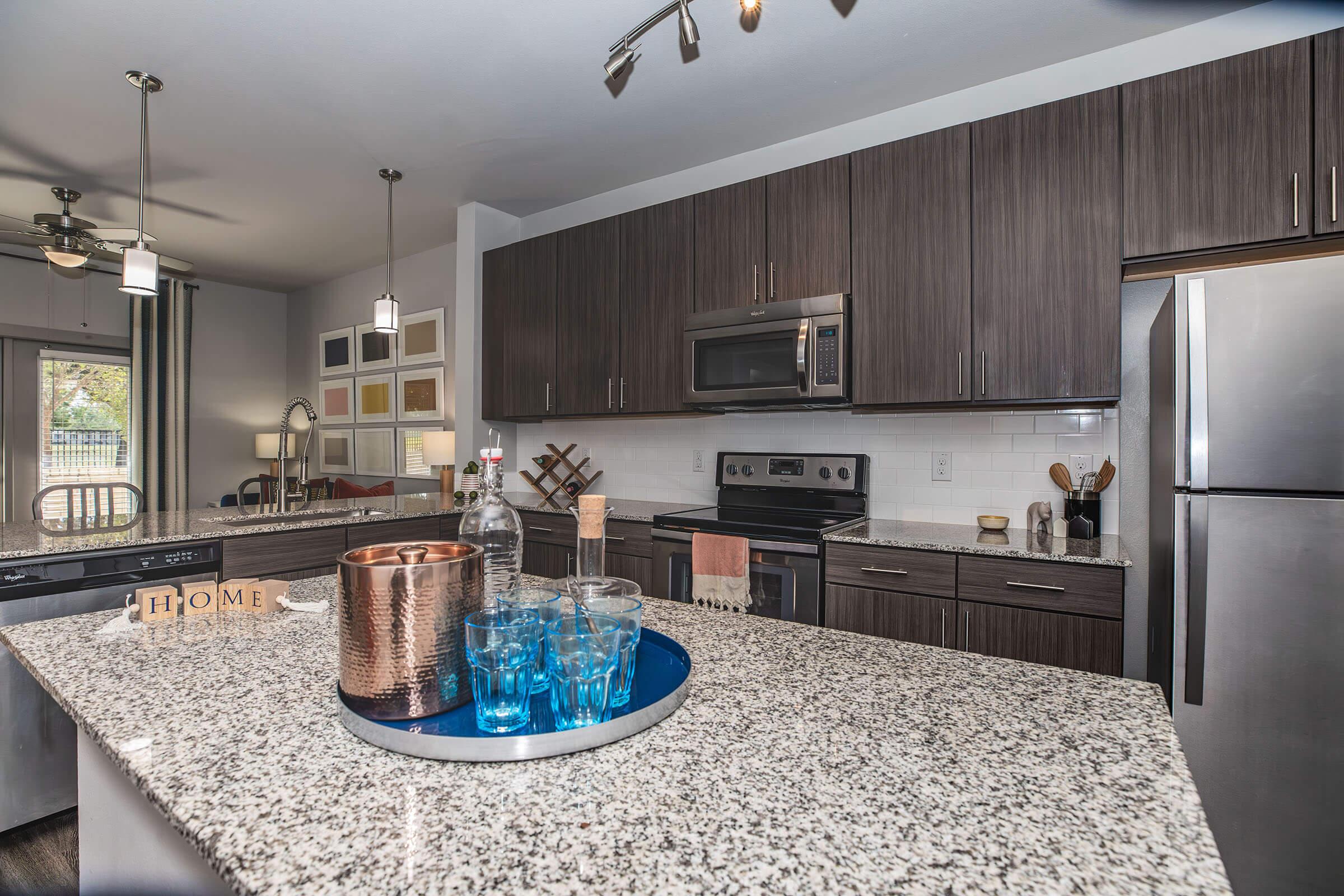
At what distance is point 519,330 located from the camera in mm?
3844

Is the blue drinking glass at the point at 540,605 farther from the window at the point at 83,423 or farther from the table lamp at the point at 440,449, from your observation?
the window at the point at 83,423

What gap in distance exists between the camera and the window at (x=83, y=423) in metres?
4.96

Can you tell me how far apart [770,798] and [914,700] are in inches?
12.7

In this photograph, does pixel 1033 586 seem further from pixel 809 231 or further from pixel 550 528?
pixel 550 528

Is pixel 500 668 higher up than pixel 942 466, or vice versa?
pixel 942 466

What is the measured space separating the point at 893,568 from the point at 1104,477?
0.89 metres

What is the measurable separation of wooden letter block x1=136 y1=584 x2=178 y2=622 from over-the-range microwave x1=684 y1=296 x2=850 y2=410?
2.15 meters

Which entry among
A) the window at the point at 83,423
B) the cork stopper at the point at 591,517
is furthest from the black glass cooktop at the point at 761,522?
the window at the point at 83,423

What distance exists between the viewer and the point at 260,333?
6.19m

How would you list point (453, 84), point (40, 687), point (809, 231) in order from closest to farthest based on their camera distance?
point (40, 687), point (453, 84), point (809, 231)

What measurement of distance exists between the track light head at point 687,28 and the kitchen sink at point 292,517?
2.44m

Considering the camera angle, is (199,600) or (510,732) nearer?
(510,732)

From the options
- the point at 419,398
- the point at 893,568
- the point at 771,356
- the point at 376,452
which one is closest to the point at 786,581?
the point at 893,568

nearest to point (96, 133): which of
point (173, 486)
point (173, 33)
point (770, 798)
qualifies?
point (173, 33)
